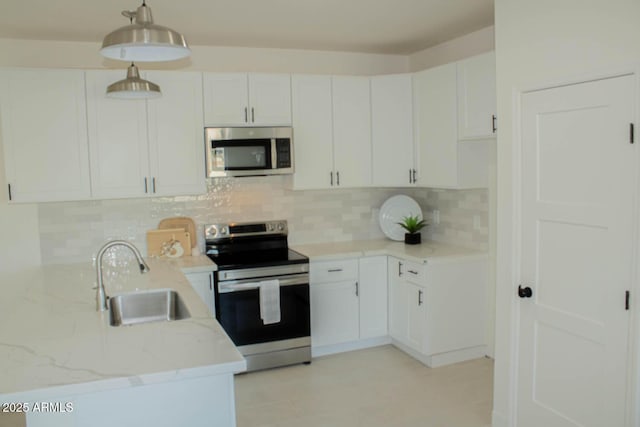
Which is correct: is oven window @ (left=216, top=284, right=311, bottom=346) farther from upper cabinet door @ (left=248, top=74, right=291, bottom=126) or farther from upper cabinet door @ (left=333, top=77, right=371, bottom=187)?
upper cabinet door @ (left=248, top=74, right=291, bottom=126)

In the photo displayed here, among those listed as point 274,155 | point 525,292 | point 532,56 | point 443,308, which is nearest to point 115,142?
point 274,155

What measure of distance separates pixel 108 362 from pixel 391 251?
2.89 m

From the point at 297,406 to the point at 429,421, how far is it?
868 mm

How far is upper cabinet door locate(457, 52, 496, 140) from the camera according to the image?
12.3 ft

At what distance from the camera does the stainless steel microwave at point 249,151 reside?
4.20 metres

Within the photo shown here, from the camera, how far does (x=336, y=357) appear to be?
446cm

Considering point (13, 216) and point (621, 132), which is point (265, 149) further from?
point (621, 132)

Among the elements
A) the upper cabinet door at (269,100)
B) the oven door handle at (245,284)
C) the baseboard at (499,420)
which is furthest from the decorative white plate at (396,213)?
the baseboard at (499,420)

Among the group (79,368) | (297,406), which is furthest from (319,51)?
(79,368)

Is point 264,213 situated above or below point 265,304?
above

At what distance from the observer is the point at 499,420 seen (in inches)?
123

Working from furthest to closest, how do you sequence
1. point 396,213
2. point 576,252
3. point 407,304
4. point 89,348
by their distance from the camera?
1. point 396,213
2. point 407,304
3. point 576,252
4. point 89,348

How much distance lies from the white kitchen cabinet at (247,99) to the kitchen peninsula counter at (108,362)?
1937mm

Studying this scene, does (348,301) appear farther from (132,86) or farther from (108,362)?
(108,362)
